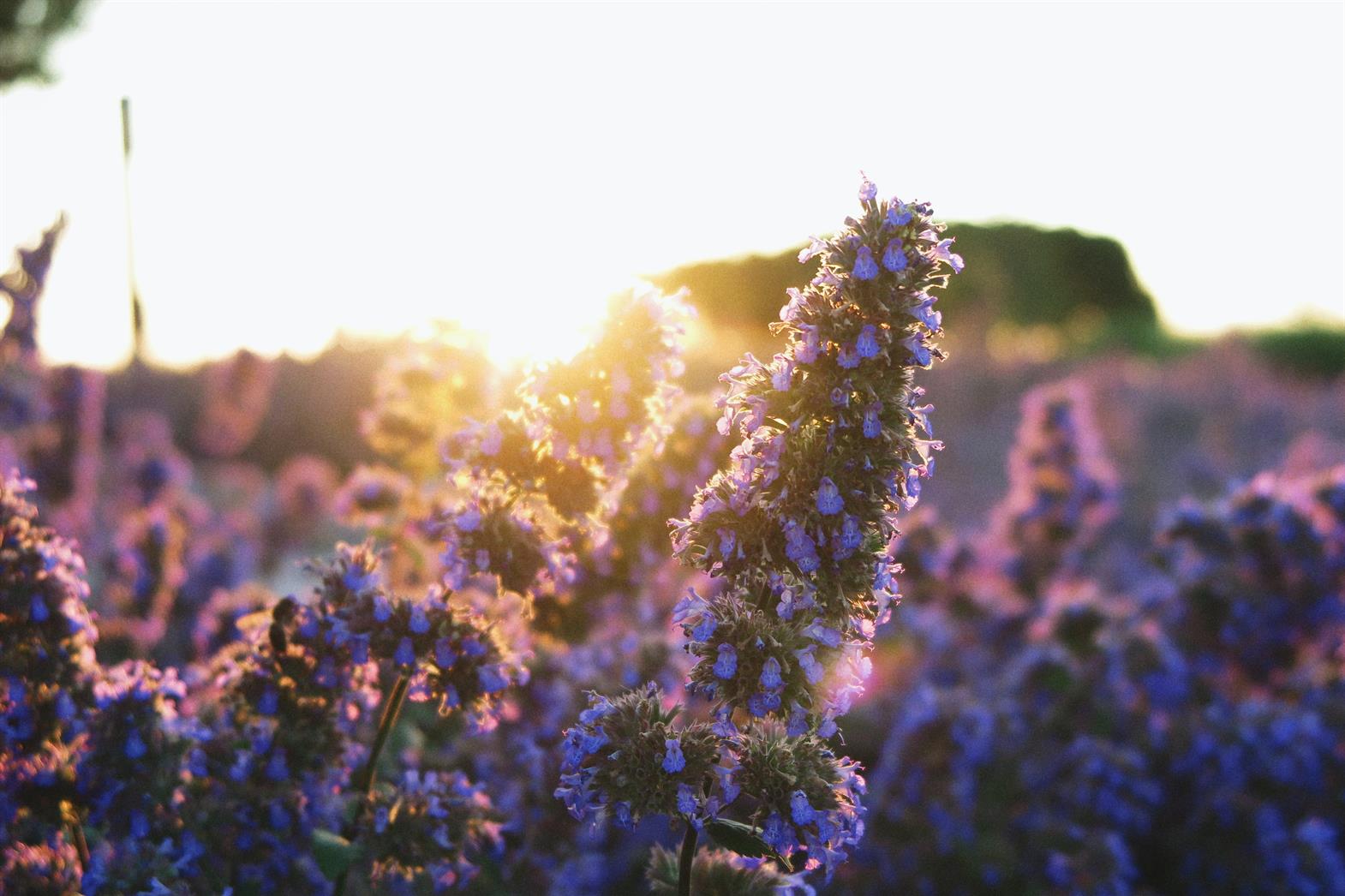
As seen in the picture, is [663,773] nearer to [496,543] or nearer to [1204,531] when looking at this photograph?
[496,543]

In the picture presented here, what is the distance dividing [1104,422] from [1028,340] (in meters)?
16.5

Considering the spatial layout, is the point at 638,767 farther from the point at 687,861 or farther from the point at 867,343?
the point at 867,343

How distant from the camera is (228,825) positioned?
12.1ft

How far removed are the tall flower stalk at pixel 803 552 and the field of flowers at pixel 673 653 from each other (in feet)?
0.04

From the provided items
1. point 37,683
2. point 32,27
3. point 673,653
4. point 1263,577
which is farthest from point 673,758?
point 32,27

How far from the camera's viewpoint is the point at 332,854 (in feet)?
10.9

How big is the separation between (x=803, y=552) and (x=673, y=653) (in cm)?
266

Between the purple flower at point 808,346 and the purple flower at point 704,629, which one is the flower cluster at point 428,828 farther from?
the purple flower at point 808,346

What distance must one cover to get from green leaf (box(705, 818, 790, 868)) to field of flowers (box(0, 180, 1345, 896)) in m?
0.01

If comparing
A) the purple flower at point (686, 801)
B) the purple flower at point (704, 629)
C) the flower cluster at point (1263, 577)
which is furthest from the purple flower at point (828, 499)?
the flower cluster at point (1263, 577)

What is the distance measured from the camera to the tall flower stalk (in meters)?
2.82

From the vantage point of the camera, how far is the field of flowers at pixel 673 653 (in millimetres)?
2891

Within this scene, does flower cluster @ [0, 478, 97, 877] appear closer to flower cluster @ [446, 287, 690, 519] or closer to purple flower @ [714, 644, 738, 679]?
flower cluster @ [446, 287, 690, 519]

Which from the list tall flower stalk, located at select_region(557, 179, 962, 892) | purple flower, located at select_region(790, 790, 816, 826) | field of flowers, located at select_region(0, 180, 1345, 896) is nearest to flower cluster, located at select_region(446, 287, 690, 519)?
field of flowers, located at select_region(0, 180, 1345, 896)
